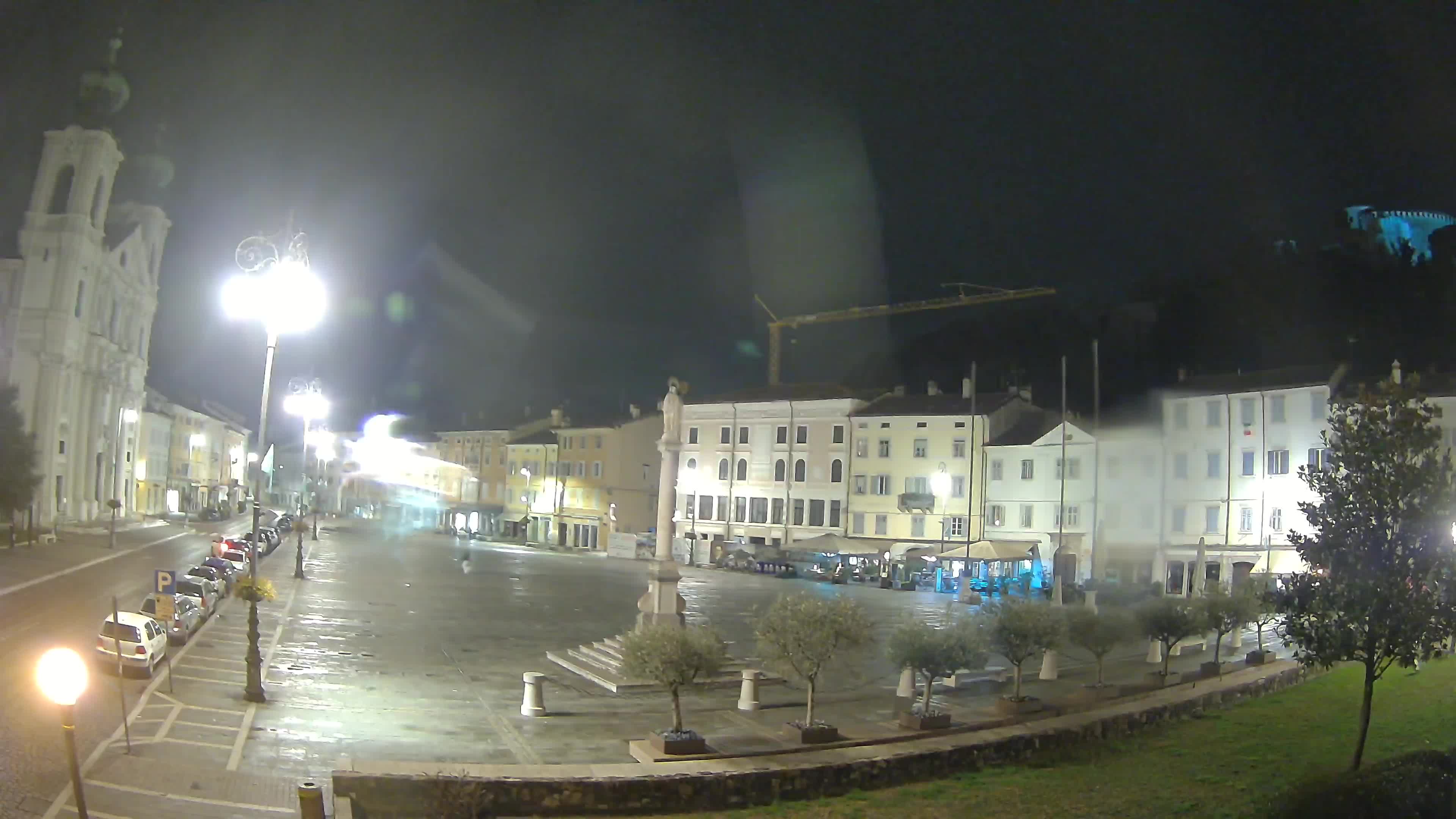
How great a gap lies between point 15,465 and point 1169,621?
43.3 metres

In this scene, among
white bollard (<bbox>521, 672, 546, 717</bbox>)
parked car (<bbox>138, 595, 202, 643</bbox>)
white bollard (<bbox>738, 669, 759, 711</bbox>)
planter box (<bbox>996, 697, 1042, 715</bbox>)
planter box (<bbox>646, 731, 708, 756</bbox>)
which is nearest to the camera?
planter box (<bbox>646, 731, 708, 756</bbox>)

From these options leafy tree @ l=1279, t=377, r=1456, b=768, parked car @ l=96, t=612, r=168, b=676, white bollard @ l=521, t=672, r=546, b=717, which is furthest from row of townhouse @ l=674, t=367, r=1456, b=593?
parked car @ l=96, t=612, r=168, b=676

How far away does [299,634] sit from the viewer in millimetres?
23875

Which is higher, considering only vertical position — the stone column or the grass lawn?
the stone column

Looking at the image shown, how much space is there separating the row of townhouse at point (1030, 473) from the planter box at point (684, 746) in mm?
8723

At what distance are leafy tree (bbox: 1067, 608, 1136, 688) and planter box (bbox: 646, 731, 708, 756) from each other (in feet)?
24.7

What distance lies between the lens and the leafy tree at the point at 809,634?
1365 centimetres

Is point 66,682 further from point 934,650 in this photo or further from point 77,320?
point 77,320

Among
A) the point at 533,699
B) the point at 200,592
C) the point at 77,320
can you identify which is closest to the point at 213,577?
Result: the point at 200,592

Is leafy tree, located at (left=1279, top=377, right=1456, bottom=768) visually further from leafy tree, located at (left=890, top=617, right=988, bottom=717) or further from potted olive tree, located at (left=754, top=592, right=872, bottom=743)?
potted olive tree, located at (left=754, top=592, right=872, bottom=743)

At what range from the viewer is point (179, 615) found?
72.9 feet

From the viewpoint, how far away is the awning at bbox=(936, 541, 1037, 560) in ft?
137

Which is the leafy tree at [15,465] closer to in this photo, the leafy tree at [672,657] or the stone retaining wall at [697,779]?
the leafy tree at [672,657]

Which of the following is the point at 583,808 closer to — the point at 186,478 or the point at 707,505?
the point at 707,505
